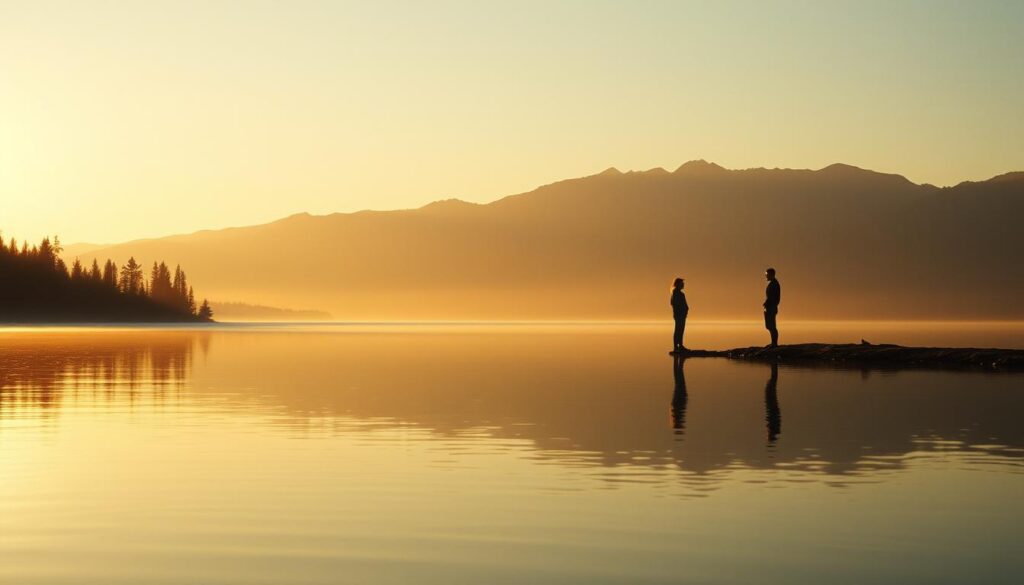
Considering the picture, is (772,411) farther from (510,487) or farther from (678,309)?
(678,309)

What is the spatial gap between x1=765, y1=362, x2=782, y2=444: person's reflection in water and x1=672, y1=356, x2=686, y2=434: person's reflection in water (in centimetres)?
166

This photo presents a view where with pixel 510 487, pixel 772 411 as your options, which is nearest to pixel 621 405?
pixel 772 411

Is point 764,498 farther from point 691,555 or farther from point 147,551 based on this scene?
point 147,551

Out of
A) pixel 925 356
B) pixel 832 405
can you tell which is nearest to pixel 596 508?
pixel 832 405

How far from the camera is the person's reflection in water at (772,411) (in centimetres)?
2358

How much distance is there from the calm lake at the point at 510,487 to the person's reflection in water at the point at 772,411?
0.54ft

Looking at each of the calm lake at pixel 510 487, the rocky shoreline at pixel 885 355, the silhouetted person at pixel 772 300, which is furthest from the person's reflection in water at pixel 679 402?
the rocky shoreline at pixel 885 355

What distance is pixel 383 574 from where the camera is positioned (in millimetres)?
11812

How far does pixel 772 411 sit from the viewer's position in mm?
28203

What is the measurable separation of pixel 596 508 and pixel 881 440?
8966 mm

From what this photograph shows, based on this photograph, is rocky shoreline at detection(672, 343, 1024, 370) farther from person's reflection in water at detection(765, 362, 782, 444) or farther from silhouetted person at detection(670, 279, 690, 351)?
person's reflection in water at detection(765, 362, 782, 444)

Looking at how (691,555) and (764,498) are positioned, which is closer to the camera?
(691,555)

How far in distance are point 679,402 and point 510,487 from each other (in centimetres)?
1425

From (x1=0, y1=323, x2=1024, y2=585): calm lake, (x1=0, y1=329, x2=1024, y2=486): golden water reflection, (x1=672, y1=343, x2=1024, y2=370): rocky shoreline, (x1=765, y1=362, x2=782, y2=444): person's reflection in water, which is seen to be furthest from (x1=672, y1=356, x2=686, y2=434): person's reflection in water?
(x1=672, y1=343, x2=1024, y2=370): rocky shoreline
